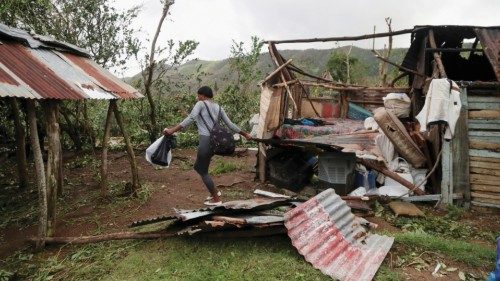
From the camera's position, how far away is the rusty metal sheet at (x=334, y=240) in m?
4.15

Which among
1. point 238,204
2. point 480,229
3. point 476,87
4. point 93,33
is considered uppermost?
point 93,33

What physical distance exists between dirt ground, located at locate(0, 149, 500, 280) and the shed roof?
2071mm

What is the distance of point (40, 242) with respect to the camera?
5.29 meters

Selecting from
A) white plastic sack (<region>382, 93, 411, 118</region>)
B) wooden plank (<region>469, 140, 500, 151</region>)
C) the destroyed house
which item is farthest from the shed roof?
wooden plank (<region>469, 140, 500, 151</region>)

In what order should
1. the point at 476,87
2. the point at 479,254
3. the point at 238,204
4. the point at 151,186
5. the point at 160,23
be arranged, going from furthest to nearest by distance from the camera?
the point at 160,23, the point at 151,186, the point at 476,87, the point at 238,204, the point at 479,254

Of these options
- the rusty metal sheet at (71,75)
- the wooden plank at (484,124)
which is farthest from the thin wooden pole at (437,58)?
the rusty metal sheet at (71,75)

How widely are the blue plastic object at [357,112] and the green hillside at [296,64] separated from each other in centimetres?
268

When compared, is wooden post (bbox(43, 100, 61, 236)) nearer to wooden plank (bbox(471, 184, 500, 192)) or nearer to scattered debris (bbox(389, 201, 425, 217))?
scattered debris (bbox(389, 201, 425, 217))

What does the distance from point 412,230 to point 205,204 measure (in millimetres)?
3486

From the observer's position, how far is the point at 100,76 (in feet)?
23.2

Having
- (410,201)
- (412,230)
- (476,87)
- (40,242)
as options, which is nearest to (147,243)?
(40,242)

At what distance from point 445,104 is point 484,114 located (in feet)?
3.18

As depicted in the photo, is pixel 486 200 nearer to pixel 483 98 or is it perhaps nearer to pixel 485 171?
pixel 485 171

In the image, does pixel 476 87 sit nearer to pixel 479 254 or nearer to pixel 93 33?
pixel 479 254
